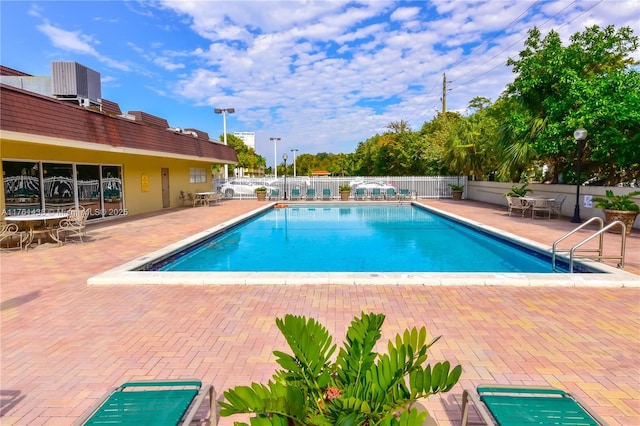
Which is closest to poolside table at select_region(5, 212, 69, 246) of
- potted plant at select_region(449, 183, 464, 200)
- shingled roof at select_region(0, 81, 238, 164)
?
shingled roof at select_region(0, 81, 238, 164)

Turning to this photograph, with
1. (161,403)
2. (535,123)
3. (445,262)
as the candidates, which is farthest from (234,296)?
(535,123)

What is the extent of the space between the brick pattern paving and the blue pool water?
2.26m

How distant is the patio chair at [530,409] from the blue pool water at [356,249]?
528 centimetres

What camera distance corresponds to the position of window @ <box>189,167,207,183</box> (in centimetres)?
2061

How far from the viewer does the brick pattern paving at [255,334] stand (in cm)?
279

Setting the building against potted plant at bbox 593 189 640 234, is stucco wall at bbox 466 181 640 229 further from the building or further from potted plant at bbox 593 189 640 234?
the building

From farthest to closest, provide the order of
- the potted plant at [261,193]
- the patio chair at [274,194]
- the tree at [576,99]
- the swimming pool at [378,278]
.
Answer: the patio chair at [274,194] → the potted plant at [261,193] → the tree at [576,99] → the swimming pool at [378,278]

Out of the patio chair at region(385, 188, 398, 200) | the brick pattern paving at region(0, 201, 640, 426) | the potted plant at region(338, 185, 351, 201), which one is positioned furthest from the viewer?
the patio chair at region(385, 188, 398, 200)

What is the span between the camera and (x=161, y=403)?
208 centimetres

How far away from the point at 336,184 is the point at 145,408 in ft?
77.8

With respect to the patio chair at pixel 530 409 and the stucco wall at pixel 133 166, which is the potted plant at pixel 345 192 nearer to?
the stucco wall at pixel 133 166

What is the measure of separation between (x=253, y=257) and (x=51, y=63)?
908 cm

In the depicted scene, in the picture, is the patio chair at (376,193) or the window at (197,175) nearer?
the window at (197,175)

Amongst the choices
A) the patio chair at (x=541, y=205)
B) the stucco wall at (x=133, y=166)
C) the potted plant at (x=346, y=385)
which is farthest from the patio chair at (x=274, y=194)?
the potted plant at (x=346, y=385)
